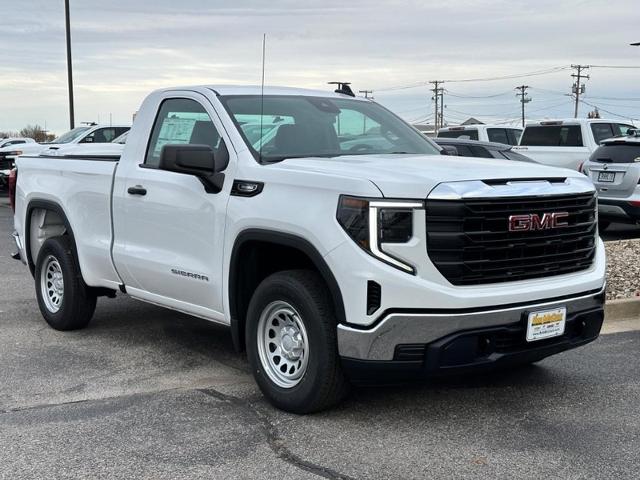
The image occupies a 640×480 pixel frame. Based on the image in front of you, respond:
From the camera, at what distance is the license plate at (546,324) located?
471 centimetres

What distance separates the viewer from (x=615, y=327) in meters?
7.56

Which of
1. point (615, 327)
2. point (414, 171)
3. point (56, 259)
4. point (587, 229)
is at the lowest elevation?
point (615, 327)

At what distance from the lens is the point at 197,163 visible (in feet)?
17.3

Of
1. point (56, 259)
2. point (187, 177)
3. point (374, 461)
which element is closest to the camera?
point (374, 461)

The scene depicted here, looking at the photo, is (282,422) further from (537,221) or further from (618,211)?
(618,211)

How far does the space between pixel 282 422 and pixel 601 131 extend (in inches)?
553

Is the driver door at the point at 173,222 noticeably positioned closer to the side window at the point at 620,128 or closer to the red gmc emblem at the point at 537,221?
the red gmc emblem at the point at 537,221

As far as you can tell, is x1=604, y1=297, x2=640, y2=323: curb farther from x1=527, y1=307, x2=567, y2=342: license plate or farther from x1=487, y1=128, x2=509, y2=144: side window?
x1=487, y1=128, x2=509, y2=144: side window

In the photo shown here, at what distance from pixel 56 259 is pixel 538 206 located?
14.3 feet

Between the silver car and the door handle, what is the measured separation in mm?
9488

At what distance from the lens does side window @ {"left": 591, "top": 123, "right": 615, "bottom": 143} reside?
55.8 feet

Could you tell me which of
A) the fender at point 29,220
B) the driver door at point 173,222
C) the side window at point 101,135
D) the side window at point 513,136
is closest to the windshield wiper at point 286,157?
the driver door at point 173,222

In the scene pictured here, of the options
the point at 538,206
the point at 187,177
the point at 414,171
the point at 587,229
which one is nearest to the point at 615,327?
the point at 587,229

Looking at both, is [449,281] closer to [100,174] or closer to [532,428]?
[532,428]
